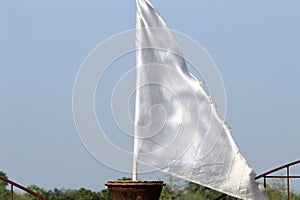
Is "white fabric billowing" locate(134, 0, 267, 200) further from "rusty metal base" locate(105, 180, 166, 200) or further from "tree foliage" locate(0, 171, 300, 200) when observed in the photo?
"tree foliage" locate(0, 171, 300, 200)

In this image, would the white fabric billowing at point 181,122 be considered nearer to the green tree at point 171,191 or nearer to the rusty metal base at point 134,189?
the rusty metal base at point 134,189

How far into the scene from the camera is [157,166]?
7.60 meters

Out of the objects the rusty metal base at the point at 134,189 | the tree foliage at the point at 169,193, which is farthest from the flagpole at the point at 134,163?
the tree foliage at the point at 169,193

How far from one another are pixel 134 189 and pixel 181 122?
1.11 m

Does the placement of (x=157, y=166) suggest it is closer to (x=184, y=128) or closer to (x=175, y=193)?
(x=184, y=128)

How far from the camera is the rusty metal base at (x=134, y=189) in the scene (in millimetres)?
7110

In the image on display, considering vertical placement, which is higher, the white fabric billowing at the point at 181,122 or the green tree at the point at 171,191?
the green tree at the point at 171,191

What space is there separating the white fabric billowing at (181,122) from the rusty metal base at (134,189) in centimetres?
43

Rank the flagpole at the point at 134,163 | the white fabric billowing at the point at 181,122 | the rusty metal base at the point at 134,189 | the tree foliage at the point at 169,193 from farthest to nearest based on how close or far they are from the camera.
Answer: the tree foliage at the point at 169,193, the white fabric billowing at the point at 181,122, the flagpole at the point at 134,163, the rusty metal base at the point at 134,189

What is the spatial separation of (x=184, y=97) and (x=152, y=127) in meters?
0.62

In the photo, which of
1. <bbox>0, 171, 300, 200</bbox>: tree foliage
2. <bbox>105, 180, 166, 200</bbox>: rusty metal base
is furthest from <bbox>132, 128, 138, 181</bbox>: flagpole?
<bbox>0, 171, 300, 200</bbox>: tree foliage

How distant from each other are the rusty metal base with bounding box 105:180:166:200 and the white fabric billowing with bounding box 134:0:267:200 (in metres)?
0.43

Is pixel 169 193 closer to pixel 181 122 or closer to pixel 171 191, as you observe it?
pixel 171 191

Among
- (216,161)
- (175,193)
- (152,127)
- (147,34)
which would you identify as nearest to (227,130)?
(216,161)
